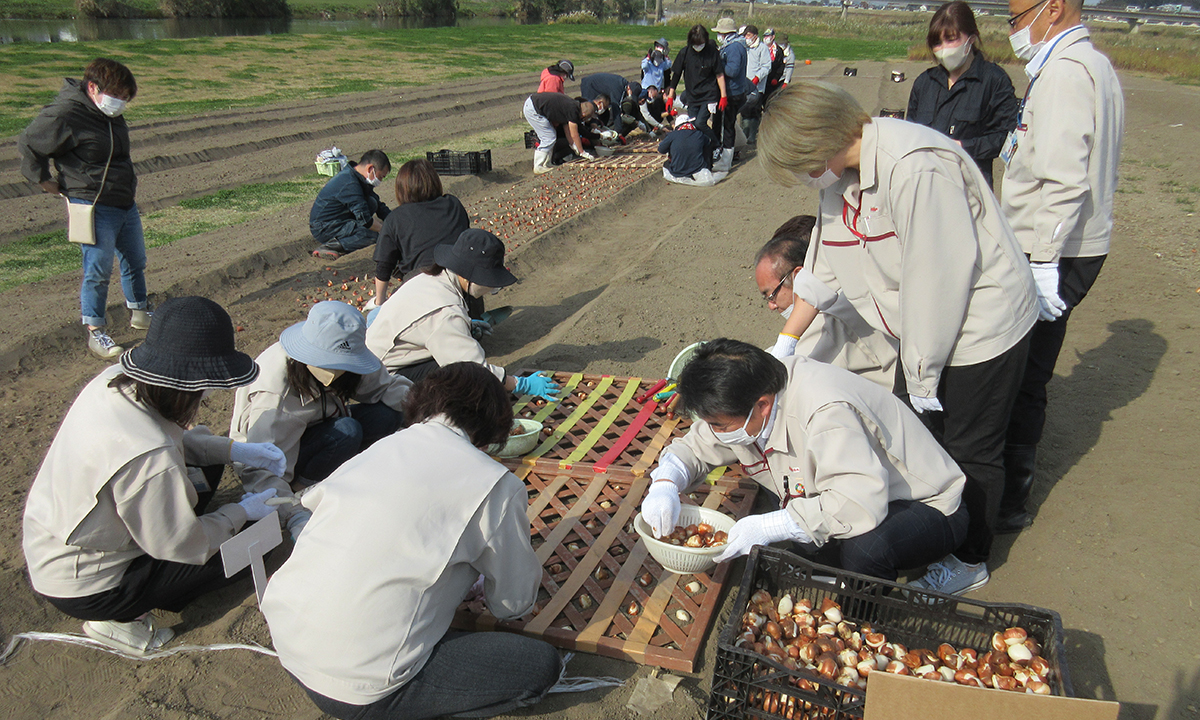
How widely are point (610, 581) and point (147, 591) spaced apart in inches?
69.0

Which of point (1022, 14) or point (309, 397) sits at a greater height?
point (1022, 14)

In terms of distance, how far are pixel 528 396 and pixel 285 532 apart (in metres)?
1.65

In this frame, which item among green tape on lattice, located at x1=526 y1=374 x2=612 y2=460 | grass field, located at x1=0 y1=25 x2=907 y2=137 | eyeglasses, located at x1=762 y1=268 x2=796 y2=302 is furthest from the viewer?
grass field, located at x1=0 y1=25 x2=907 y2=137

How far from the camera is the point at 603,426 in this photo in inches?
170

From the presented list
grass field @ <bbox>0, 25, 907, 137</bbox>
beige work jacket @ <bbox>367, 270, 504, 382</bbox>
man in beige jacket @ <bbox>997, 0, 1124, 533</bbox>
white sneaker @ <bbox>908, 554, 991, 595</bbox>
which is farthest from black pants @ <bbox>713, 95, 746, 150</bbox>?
grass field @ <bbox>0, 25, 907, 137</bbox>

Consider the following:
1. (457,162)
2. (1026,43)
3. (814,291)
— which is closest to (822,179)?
(814,291)

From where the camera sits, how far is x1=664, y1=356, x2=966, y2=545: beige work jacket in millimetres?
2545

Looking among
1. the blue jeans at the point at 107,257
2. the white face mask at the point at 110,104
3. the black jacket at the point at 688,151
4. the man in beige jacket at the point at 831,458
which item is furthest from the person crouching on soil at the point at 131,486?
the black jacket at the point at 688,151

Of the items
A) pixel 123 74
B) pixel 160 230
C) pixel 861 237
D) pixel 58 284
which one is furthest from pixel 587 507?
pixel 160 230

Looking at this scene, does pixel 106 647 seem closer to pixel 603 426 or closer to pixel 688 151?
pixel 603 426

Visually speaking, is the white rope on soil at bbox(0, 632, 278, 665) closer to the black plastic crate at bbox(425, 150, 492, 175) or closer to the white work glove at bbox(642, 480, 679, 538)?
the white work glove at bbox(642, 480, 679, 538)

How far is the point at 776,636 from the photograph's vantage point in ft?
8.69

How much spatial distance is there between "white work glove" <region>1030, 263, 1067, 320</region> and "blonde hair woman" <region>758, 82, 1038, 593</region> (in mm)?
348

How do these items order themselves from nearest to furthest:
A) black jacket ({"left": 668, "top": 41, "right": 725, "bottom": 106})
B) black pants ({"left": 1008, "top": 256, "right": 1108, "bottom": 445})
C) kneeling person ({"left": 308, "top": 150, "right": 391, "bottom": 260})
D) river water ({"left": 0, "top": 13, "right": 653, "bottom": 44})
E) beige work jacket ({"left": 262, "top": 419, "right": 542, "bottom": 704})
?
beige work jacket ({"left": 262, "top": 419, "right": 542, "bottom": 704}) → black pants ({"left": 1008, "top": 256, "right": 1108, "bottom": 445}) → kneeling person ({"left": 308, "top": 150, "right": 391, "bottom": 260}) → black jacket ({"left": 668, "top": 41, "right": 725, "bottom": 106}) → river water ({"left": 0, "top": 13, "right": 653, "bottom": 44})
